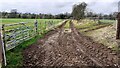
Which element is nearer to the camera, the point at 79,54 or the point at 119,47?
the point at 79,54

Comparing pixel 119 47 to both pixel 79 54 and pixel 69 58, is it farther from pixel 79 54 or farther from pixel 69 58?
pixel 69 58

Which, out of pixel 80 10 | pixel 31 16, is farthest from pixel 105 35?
pixel 31 16

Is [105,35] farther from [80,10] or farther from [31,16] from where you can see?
[31,16]

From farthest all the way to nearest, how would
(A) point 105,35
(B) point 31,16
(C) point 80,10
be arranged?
1. (B) point 31,16
2. (C) point 80,10
3. (A) point 105,35

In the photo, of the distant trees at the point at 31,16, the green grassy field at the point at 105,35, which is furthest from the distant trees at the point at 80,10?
the green grassy field at the point at 105,35

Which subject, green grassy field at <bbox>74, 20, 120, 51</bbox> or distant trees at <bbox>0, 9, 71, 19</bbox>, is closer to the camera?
green grassy field at <bbox>74, 20, 120, 51</bbox>

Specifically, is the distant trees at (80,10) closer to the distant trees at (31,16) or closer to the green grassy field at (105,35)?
the distant trees at (31,16)

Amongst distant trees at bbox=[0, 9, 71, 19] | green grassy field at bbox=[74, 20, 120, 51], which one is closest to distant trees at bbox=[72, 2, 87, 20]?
distant trees at bbox=[0, 9, 71, 19]

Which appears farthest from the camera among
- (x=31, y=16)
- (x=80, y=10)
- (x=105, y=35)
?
(x=31, y=16)

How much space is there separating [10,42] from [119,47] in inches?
204

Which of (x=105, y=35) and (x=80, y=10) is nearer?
(x=105, y=35)

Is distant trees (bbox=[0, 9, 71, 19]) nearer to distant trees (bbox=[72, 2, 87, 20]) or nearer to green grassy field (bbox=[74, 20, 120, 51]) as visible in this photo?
distant trees (bbox=[72, 2, 87, 20])

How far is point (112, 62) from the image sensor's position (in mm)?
9586

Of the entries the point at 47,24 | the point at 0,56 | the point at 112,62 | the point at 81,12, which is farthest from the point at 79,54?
the point at 81,12
